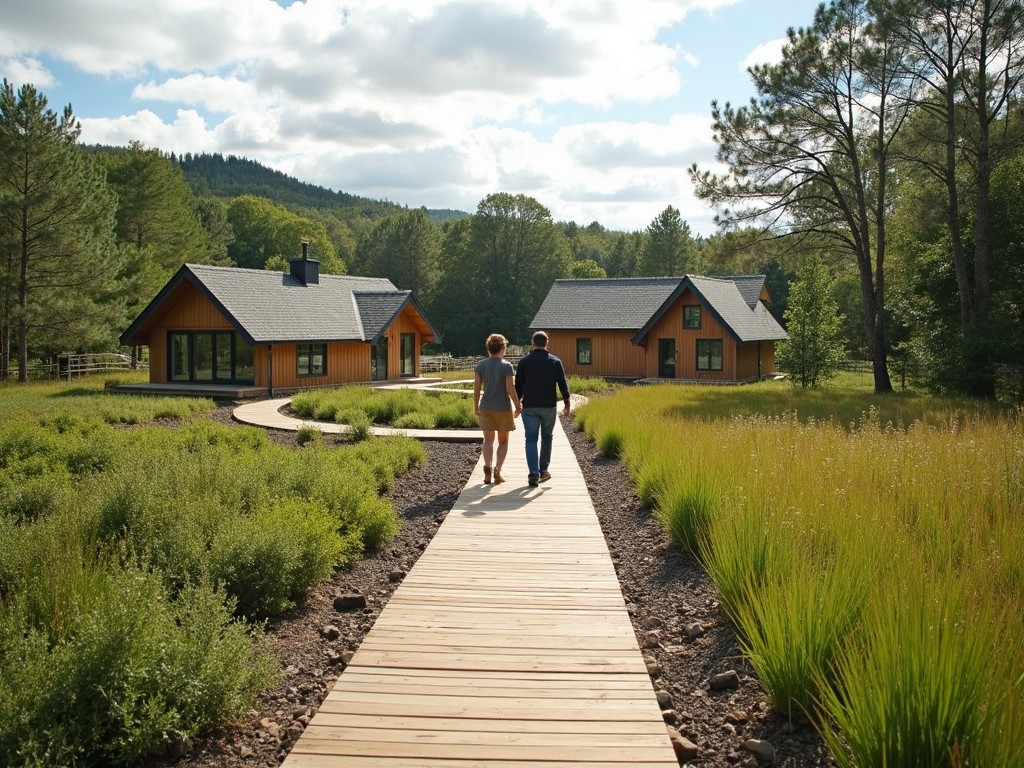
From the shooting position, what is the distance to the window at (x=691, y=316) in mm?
35188

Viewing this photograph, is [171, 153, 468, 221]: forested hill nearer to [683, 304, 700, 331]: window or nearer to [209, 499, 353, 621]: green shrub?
[683, 304, 700, 331]: window

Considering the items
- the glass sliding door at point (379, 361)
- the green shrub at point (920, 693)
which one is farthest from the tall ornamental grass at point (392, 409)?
the green shrub at point (920, 693)

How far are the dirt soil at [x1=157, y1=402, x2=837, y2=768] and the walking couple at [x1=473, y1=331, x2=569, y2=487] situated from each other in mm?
1562

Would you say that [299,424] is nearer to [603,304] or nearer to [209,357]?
[209,357]

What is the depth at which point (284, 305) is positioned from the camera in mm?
28000

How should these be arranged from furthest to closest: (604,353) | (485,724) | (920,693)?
(604,353), (485,724), (920,693)

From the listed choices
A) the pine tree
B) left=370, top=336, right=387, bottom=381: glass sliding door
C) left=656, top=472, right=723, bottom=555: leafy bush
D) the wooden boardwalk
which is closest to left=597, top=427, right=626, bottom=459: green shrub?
left=656, top=472, right=723, bottom=555: leafy bush

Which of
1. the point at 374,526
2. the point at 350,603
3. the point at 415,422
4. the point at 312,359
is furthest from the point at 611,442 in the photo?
the point at 312,359

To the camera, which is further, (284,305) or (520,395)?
(284,305)

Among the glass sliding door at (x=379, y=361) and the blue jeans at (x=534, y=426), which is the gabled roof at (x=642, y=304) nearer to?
the glass sliding door at (x=379, y=361)

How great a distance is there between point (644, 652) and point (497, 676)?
3.59ft

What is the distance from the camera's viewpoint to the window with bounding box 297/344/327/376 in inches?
1084

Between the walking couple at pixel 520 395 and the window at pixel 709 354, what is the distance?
25.8 m

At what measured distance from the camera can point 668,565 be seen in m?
6.84
